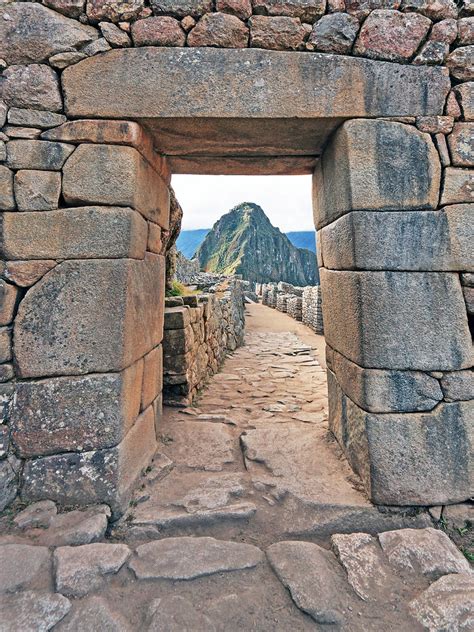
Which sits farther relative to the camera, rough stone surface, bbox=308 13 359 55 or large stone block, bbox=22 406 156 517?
rough stone surface, bbox=308 13 359 55

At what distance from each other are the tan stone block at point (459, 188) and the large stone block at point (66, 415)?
274 cm

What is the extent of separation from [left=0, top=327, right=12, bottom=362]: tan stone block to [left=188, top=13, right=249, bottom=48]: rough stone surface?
2.45 metres

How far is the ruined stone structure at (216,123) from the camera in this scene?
221 cm

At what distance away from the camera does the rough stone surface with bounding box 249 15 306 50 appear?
228 centimetres

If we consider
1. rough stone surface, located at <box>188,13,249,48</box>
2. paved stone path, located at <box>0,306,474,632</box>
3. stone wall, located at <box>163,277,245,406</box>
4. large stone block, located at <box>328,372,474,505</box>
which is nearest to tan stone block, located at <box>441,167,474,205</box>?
large stone block, located at <box>328,372,474,505</box>

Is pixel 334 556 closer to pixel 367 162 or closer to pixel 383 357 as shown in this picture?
pixel 383 357

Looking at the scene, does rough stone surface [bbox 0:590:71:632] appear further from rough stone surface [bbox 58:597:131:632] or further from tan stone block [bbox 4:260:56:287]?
tan stone block [bbox 4:260:56:287]

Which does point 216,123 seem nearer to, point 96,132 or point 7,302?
point 96,132

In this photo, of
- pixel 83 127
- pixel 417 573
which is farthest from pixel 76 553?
pixel 83 127

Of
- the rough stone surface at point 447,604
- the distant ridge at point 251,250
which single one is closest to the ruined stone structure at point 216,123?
the rough stone surface at point 447,604

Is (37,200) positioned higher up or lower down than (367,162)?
lower down

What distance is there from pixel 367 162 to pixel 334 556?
2.66m

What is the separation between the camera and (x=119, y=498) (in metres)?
2.19

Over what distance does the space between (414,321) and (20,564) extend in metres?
2.89
